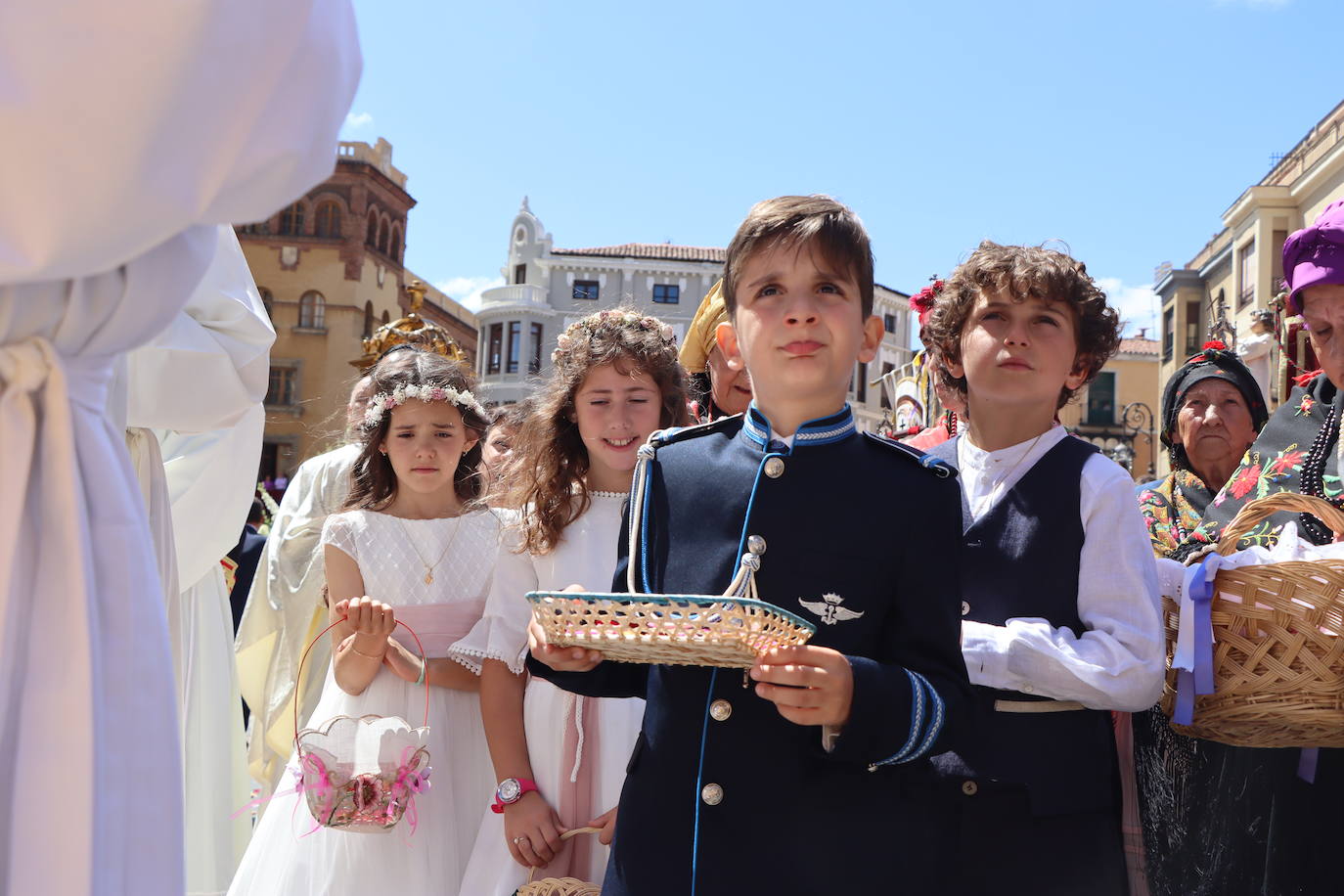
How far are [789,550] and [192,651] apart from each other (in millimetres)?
2871

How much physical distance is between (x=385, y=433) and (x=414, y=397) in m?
0.21

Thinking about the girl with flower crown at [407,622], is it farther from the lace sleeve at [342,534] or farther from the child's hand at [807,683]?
the child's hand at [807,683]

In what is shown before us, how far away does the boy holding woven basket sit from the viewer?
220cm

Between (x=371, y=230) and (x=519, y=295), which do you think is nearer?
(x=371, y=230)

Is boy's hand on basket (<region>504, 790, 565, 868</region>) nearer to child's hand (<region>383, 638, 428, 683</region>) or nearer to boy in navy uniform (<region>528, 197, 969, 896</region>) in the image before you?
child's hand (<region>383, 638, 428, 683</region>)

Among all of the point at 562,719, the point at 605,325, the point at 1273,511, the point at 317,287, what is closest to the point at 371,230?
the point at 317,287

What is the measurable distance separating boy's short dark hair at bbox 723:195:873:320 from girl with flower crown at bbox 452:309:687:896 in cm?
116

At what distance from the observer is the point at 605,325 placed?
11.0 ft

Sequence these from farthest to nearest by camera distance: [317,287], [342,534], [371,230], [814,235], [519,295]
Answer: [519,295] → [371,230] → [317,287] → [342,534] → [814,235]

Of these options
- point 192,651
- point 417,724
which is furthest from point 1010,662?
point 192,651

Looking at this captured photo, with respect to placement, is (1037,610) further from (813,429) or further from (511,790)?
(511,790)

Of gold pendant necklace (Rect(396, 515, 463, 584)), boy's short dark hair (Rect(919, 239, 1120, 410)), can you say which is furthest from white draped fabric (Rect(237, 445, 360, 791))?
boy's short dark hair (Rect(919, 239, 1120, 410))

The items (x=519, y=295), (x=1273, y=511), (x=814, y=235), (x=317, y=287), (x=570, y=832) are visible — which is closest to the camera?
(x=814, y=235)

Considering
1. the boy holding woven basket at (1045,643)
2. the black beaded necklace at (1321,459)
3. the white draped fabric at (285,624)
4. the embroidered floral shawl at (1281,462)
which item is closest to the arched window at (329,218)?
the white draped fabric at (285,624)
